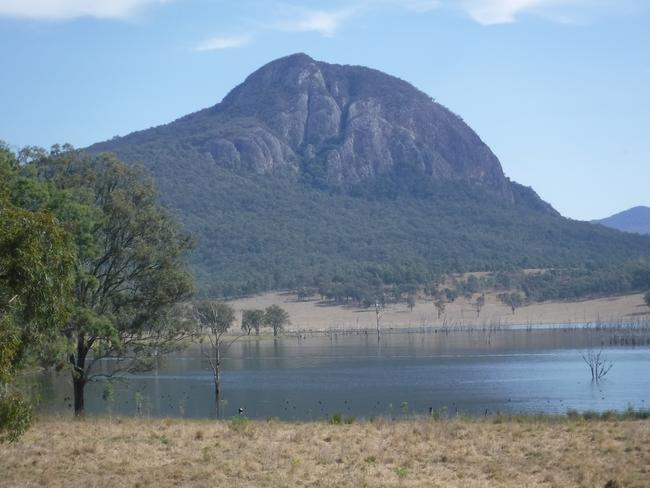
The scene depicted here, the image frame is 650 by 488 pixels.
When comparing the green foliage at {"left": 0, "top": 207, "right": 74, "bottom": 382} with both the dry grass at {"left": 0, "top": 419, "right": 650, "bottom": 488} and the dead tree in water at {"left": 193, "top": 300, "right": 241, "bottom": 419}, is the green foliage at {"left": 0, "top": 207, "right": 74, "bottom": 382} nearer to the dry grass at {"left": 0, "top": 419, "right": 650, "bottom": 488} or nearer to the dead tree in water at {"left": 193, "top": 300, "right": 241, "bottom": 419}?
the dry grass at {"left": 0, "top": 419, "right": 650, "bottom": 488}

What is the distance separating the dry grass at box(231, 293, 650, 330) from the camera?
178875 millimetres

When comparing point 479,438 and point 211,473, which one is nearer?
point 211,473

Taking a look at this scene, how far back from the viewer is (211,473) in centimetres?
1825

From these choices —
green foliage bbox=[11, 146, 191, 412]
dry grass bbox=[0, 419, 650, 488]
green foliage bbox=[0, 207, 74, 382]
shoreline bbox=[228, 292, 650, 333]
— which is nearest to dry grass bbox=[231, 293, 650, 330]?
shoreline bbox=[228, 292, 650, 333]

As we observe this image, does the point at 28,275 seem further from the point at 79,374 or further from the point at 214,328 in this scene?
the point at 214,328

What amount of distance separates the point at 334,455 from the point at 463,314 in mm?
172455

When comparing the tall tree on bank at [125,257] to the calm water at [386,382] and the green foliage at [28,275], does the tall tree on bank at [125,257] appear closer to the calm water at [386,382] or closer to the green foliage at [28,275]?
the calm water at [386,382]

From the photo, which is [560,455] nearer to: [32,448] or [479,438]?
[479,438]

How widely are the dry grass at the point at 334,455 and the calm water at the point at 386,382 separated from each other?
925 centimetres

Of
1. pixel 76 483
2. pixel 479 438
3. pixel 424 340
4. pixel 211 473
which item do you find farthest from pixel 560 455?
pixel 424 340

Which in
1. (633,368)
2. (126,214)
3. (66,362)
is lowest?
(633,368)

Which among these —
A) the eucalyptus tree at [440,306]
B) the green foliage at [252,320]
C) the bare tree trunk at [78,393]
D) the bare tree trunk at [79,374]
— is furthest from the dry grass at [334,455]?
the eucalyptus tree at [440,306]

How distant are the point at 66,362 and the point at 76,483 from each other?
12.2 meters

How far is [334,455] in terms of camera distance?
19.9 m
